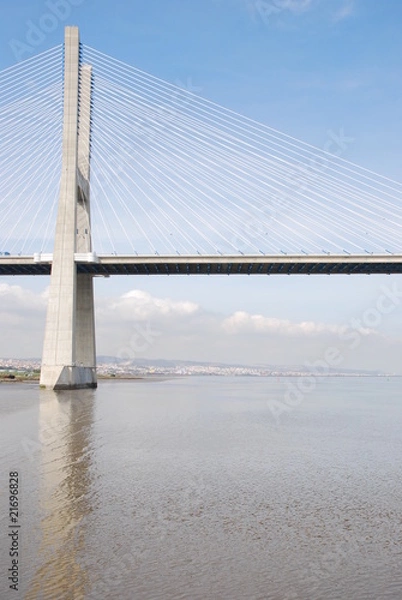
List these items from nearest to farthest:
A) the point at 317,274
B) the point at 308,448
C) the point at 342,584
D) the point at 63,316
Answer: the point at 342,584
the point at 308,448
the point at 63,316
the point at 317,274

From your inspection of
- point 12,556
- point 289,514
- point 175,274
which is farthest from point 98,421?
point 175,274

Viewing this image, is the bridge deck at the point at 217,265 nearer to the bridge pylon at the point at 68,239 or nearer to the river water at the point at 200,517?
the bridge pylon at the point at 68,239

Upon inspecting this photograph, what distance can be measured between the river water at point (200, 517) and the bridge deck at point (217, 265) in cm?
2562

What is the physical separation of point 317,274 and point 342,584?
136 feet

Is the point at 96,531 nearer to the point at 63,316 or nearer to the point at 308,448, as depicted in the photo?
the point at 308,448

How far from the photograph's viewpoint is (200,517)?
9.10 metres

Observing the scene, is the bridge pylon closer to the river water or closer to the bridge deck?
the bridge deck

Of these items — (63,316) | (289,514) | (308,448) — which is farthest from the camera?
(63,316)

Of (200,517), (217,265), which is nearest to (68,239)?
(217,265)

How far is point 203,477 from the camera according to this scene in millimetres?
12305

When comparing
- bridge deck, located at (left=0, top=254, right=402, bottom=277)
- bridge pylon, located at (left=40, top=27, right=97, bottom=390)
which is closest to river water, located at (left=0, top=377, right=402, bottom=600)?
bridge pylon, located at (left=40, top=27, right=97, bottom=390)

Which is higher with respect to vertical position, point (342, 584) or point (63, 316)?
point (63, 316)

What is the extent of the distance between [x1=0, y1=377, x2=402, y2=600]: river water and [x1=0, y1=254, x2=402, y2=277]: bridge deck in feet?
84.0

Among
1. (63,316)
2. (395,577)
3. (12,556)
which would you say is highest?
(63,316)
